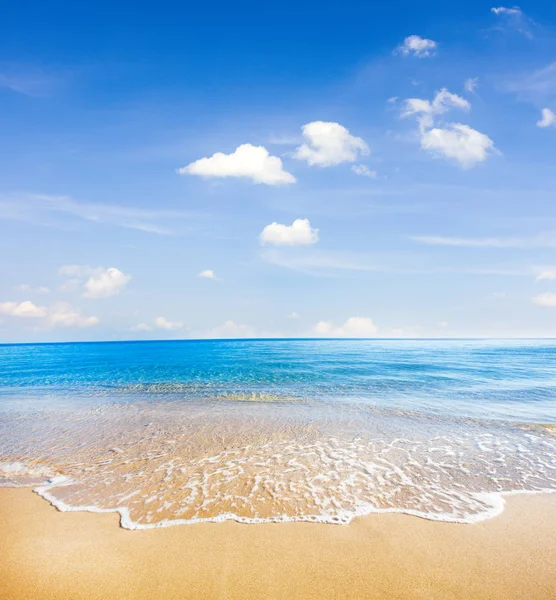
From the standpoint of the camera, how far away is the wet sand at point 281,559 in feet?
16.0

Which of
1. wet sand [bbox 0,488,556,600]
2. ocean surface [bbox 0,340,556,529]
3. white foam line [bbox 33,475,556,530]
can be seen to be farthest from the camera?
ocean surface [bbox 0,340,556,529]

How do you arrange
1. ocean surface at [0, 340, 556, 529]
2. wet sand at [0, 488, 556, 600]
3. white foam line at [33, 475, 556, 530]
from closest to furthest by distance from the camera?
wet sand at [0, 488, 556, 600]
white foam line at [33, 475, 556, 530]
ocean surface at [0, 340, 556, 529]

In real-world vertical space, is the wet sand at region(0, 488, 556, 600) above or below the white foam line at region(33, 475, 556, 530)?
above

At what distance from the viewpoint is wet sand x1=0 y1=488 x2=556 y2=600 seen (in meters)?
4.89

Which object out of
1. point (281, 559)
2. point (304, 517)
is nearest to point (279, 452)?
point (304, 517)

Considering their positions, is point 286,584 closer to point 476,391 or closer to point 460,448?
point 460,448

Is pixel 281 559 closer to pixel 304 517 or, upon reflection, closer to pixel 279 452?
pixel 304 517

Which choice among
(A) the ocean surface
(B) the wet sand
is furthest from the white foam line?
(B) the wet sand

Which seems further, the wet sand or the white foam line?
the white foam line

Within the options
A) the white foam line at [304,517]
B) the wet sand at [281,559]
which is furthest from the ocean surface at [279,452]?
the wet sand at [281,559]

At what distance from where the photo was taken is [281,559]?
217 inches

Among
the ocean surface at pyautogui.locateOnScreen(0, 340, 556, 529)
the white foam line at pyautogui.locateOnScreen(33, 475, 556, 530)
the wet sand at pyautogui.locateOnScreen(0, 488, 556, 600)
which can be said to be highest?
the wet sand at pyautogui.locateOnScreen(0, 488, 556, 600)

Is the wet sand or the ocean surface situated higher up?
the wet sand

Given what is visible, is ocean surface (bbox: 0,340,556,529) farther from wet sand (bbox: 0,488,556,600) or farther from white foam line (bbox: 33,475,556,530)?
wet sand (bbox: 0,488,556,600)
